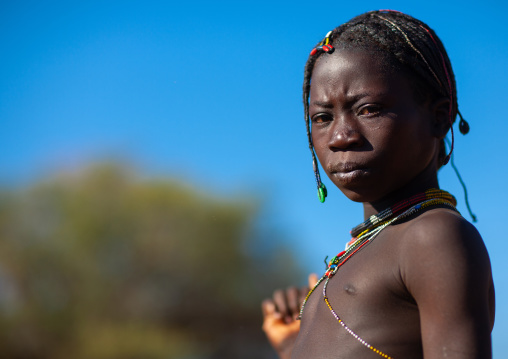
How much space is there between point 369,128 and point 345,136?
9cm

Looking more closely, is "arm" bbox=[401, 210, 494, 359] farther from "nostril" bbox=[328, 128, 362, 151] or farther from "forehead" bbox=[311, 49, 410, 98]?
"forehead" bbox=[311, 49, 410, 98]

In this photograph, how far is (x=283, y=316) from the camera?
2.96 m

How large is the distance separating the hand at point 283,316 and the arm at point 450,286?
1.15 m

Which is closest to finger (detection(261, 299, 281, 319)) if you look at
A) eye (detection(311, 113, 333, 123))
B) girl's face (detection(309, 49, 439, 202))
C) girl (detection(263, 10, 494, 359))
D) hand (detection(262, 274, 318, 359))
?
hand (detection(262, 274, 318, 359))

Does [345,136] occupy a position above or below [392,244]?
above

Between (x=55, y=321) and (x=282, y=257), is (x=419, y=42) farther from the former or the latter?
(x=55, y=321)

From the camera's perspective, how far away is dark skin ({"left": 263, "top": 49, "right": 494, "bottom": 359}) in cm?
170

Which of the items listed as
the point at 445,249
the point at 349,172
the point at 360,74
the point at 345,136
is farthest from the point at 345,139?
the point at 445,249

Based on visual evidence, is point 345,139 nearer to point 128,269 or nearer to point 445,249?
point 445,249

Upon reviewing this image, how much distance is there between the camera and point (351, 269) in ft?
6.81

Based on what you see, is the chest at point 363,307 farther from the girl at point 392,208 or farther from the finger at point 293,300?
the finger at point 293,300

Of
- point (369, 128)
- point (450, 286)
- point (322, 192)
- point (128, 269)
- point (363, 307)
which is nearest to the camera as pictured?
point (450, 286)

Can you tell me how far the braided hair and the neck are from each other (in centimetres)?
17

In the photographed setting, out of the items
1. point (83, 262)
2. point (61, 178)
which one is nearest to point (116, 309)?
point (83, 262)
